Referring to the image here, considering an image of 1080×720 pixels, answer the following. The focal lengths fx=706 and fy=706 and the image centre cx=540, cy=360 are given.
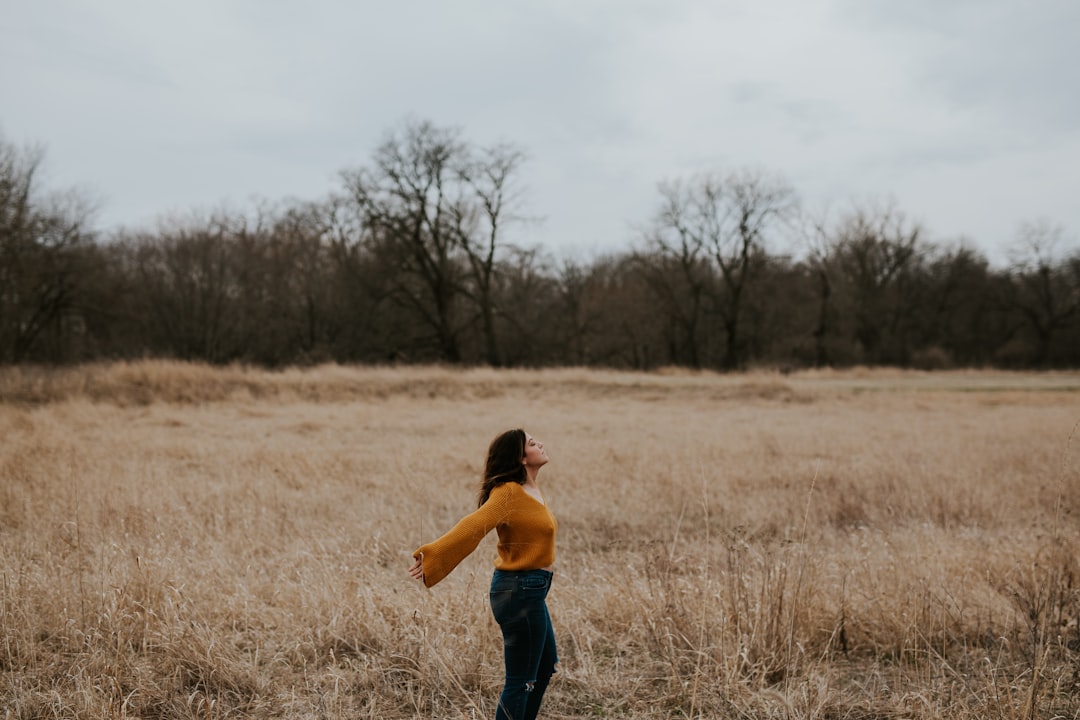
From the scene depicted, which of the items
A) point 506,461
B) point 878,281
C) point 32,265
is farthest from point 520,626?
point 878,281

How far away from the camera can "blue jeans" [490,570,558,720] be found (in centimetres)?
295

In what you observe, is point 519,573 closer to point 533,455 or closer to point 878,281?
point 533,455

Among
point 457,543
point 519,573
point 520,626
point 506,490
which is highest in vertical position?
point 506,490

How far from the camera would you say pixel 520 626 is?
2961 millimetres

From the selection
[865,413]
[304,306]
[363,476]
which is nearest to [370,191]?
[304,306]

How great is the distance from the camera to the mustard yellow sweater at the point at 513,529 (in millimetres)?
2906

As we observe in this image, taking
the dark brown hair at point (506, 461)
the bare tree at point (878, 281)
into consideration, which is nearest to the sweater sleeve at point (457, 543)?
the dark brown hair at point (506, 461)

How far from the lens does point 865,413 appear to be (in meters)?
18.8

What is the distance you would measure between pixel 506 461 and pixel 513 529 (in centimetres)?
30

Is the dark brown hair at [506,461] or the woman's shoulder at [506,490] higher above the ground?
the dark brown hair at [506,461]

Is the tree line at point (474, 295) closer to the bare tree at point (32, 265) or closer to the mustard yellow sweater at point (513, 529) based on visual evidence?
the bare tree at point (32, 265)

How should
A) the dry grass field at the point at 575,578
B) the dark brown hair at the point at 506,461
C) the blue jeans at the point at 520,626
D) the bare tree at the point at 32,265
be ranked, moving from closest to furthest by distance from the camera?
the blue jeans at the point at 520,626 → the dark brown hair at the point at 506,461 → the dry grass field at the point at 575,578 → the bare tree at the point at 32,265

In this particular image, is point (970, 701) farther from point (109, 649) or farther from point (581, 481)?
point (581, 481)

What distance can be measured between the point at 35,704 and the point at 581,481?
269 inches
